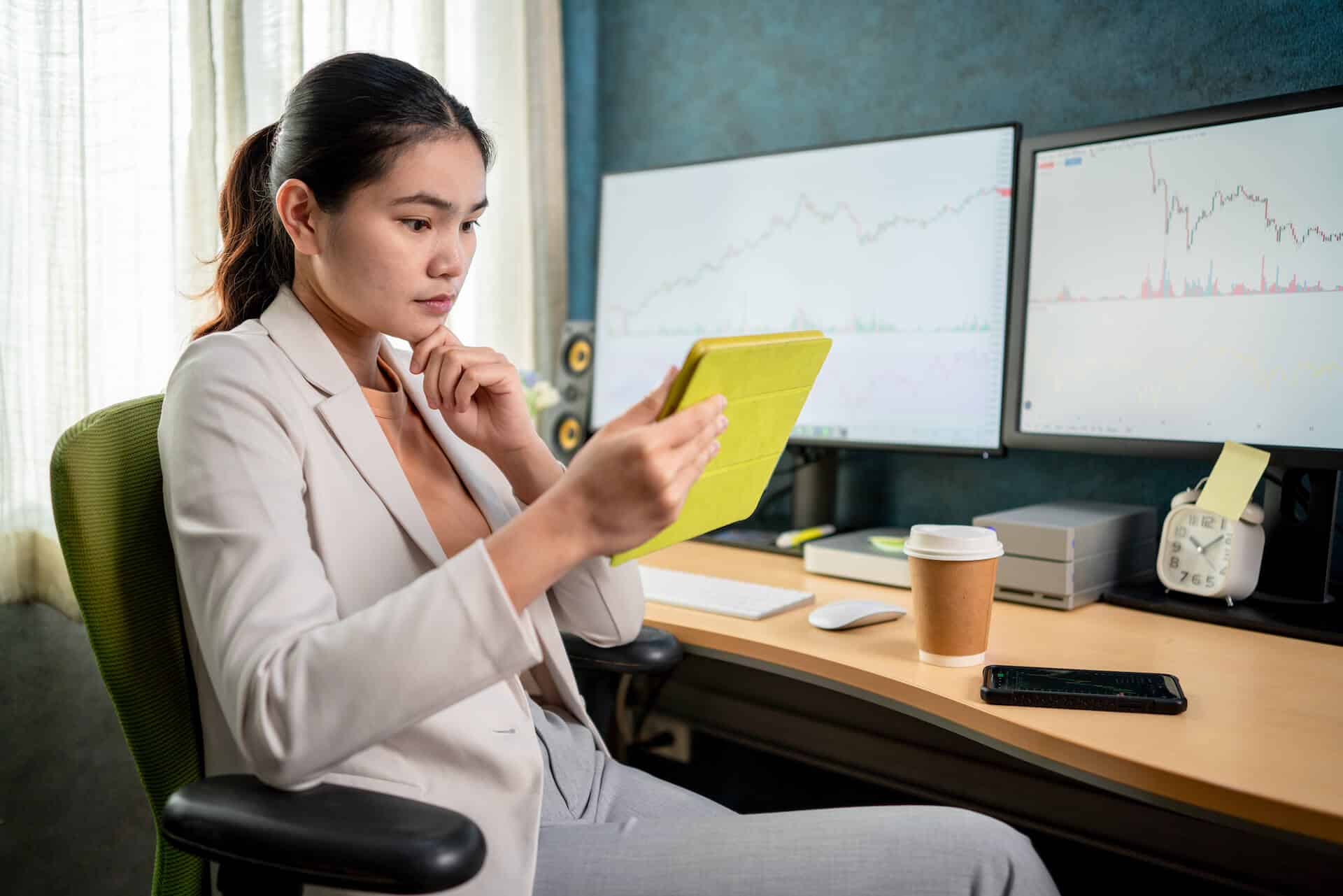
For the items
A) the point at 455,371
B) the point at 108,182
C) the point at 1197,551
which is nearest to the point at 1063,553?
the point at 1197,551

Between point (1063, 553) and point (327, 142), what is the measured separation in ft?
3.02

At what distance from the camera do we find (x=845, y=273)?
1520 millimetres

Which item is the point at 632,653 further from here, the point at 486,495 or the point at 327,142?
the point at 327,142

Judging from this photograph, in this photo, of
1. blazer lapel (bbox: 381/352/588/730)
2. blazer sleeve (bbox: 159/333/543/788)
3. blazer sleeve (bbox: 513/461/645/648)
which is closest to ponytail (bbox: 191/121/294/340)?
blazer lapel (bbox: 381/352/588/730)

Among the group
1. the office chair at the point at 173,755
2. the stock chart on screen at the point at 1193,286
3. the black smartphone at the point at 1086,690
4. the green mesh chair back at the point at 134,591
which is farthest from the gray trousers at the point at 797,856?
the stock chart on screen at the point at 1193,286

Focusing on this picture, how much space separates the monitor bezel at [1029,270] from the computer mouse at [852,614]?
360mm

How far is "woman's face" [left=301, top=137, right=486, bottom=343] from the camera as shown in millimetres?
895

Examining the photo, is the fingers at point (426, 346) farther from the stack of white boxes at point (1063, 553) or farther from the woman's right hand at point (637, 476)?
the stack of white boxes at point (1063, 553)

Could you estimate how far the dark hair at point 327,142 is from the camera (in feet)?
2.91

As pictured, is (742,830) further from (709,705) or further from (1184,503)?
(709,705)

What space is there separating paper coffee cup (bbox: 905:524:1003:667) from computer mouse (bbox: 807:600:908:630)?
12cm

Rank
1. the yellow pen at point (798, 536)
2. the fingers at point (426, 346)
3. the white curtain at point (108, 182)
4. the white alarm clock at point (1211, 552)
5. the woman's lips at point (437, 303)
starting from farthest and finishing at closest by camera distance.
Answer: the yellow pen at point (798, 536), the white curtain at point (108, 182), the white alarm clock at point (1211, 552), the fingers at point (426, 346), the woman's lips at point (437, 303)

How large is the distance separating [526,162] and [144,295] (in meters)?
0.81

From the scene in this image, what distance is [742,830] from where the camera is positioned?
84cm
